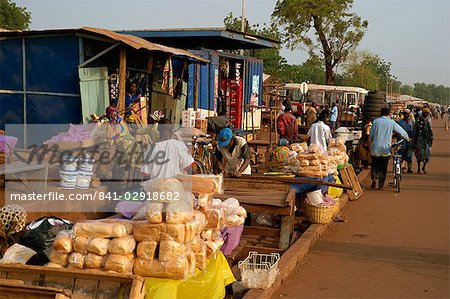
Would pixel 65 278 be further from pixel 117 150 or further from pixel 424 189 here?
pixel 424 189

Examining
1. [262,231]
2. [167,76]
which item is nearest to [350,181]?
[262,231]

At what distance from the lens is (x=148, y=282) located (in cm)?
389

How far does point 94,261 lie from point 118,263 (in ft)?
0.66

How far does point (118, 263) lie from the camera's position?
12.5 ft

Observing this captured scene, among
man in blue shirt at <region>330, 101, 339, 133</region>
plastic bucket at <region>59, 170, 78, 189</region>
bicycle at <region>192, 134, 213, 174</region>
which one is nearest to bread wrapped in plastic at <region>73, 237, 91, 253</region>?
plastic bucket at <region>59, 170, 78, 189</region>

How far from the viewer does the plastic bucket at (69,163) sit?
6.95 meters

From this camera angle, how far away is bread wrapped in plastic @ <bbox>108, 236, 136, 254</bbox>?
3.86 meters

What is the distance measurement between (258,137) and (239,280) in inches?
509

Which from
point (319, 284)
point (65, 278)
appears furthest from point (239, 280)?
point (65, 278)

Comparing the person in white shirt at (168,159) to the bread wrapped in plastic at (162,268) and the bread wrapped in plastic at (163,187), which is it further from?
the bread wrapped in plastic at (162,268)

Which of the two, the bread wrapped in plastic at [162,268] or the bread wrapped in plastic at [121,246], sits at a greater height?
the bread wrapped in plastic at [121,246]

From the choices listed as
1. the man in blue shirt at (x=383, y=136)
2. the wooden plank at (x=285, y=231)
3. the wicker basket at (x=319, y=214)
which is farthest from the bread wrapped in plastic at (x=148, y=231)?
the man in blue shirt at (x=383, y=136)

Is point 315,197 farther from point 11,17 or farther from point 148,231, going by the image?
point 11,17

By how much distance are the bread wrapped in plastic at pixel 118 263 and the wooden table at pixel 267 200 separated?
315cm
